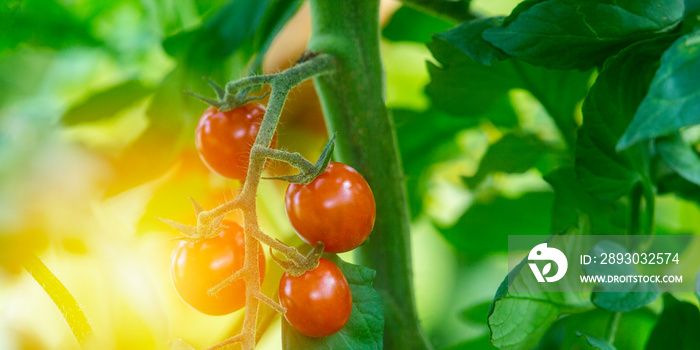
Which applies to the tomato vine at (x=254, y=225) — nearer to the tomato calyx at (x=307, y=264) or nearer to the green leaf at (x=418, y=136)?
the tomato calyx at (x=307, y=264)

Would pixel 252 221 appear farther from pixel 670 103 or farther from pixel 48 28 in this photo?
pixel 48 28

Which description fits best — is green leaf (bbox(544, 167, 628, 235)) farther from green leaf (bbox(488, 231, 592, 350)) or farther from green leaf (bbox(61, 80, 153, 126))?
green leaf (bbox(61, 80, 153, 126))

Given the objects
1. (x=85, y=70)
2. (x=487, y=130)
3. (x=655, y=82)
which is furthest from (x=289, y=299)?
(x=85, y=70)

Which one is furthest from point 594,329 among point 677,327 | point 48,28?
point 48,28

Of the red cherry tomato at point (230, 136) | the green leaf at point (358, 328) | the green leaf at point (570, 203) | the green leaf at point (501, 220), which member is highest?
the red cherry tomato at point (230, 136)

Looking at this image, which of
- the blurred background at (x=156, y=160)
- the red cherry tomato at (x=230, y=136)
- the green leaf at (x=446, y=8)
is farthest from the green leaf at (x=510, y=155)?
the red cherry tomato at (x=230, y=136)

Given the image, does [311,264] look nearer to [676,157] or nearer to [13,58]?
[676,157]
